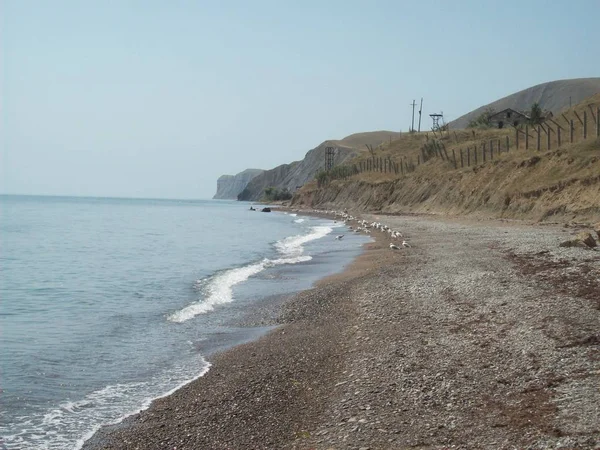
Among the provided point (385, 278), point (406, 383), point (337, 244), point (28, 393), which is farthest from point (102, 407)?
point (337, 244)

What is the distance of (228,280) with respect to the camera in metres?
22.7

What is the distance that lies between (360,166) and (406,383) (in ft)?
385

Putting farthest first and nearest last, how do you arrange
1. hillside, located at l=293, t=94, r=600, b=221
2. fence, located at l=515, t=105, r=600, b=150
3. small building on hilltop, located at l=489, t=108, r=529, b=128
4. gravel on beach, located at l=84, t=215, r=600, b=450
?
small building on hilltop, located at l=489, t=108, r=529, b=128
fence, located at l=515, t=105, r=600, b=150
hillside, located at l=293, t=94, r=600, b=221
gravel on beach, located at l=84, t=215, r=600, b=450

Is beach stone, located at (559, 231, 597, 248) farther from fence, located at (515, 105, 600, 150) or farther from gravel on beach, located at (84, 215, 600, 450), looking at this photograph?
fence, located at (515, 105, 600, 150)

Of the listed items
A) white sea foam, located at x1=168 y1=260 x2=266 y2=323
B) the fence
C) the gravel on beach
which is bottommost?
white sea foam, located at x1=168 y1=260 x2=266 y2=323

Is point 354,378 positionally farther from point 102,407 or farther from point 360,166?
point 360,166

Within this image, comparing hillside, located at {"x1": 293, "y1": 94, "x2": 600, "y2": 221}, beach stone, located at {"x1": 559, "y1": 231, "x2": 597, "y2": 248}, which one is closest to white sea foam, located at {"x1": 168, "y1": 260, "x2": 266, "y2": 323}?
beach stone, located at {"x1": 559, "y1": 231, "x2": 597, "y2": 248}

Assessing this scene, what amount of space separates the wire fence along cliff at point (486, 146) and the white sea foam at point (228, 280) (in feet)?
79.1

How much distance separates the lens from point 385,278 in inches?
736

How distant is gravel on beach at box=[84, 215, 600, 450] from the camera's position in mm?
6703

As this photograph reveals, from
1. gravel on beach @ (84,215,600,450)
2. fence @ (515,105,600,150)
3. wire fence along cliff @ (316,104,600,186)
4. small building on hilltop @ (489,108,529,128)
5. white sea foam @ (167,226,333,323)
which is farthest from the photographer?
small building on hilltop @ (489,108,529,128)

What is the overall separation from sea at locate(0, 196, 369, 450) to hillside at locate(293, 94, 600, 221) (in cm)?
1303

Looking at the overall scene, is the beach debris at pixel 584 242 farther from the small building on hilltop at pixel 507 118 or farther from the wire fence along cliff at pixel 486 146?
the small building on hilltop at pixel 507 118

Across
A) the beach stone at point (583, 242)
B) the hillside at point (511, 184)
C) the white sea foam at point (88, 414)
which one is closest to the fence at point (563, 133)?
the hillside at point (511, 184)
